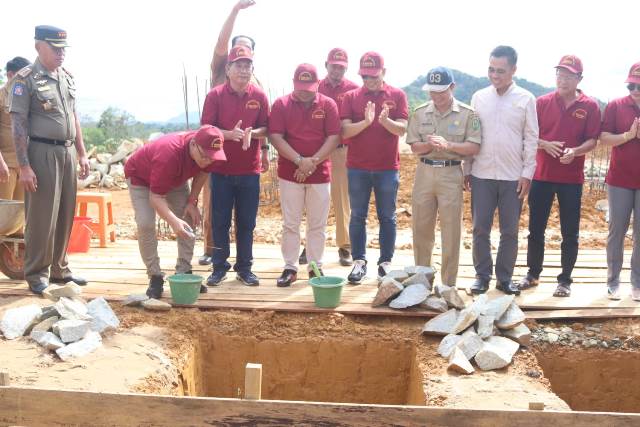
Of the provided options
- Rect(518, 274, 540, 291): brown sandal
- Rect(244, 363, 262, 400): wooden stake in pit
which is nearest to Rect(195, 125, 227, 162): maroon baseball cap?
Rect(244, 363, 262, 400): wooden stake in pit

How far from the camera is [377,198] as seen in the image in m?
5.70

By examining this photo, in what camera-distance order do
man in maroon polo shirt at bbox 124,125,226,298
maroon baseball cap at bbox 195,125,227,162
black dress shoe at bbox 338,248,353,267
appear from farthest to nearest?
black dress shoe at bbox 338,248,353,267 → man in maroon polo shirt at bbox 124,125,226,298 → maroon baseball cap at bbox 195,125,227,162

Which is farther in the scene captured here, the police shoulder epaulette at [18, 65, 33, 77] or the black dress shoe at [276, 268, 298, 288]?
the black dress shoe at [276, 268, 298, 288]

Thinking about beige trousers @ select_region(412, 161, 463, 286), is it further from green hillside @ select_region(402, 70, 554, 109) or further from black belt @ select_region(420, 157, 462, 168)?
green hillside @ select_region(402, 70, 554, 109)

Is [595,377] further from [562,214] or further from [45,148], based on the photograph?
[45,148]

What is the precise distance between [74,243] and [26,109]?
233 centimetres

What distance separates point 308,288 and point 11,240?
8.21 feet

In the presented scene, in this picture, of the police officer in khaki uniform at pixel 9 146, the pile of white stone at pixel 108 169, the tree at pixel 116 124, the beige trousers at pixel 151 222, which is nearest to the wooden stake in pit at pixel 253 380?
the beige trousers at pixel 151 222

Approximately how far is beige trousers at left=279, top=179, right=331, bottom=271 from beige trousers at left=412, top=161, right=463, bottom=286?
0.75 metres

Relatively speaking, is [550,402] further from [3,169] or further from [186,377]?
[3,169]

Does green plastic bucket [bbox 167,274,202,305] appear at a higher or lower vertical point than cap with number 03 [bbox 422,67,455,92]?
lower

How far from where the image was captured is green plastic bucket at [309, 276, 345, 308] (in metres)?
5.13

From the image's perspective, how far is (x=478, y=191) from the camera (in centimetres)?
535

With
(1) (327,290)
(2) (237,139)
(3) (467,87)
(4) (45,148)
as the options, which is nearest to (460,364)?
(1) (327,290)
